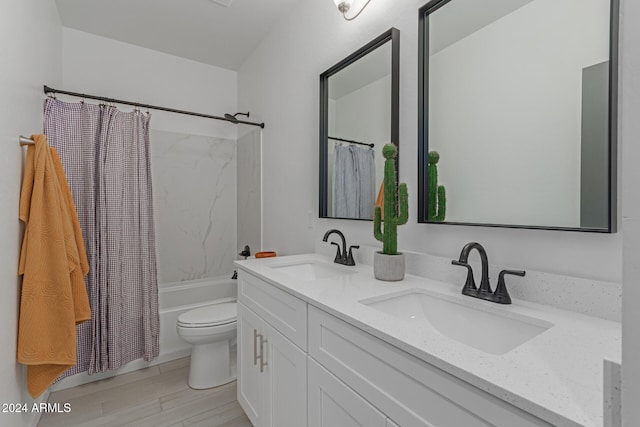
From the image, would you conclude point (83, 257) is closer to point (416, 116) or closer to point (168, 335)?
point (168, 335)

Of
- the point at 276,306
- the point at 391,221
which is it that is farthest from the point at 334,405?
the point at 391,221

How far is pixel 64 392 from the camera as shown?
189 cm

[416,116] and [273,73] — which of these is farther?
[273,73]

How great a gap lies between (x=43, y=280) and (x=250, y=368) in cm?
105

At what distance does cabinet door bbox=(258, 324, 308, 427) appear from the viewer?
3.30ft

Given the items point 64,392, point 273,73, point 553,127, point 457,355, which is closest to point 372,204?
point 553,127

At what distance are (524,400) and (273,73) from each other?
8.11 ft

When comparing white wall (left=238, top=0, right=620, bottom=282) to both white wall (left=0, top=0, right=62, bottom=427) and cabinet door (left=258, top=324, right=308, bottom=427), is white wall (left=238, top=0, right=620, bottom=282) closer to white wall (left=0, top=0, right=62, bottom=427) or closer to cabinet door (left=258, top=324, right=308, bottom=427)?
cabinet door (left=258, top=324, right=308, bottom=427)

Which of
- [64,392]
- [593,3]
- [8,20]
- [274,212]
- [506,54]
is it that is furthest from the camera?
[274,212]

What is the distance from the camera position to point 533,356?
1.86 feet

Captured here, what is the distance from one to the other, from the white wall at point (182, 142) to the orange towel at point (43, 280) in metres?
1.24

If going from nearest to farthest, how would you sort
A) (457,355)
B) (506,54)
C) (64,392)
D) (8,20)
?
(457,355) → (506,54) → (8,20) → (64,392)

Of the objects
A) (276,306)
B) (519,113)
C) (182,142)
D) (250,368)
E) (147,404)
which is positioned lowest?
(147,404)

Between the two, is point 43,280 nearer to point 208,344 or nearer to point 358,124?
point 208,344
